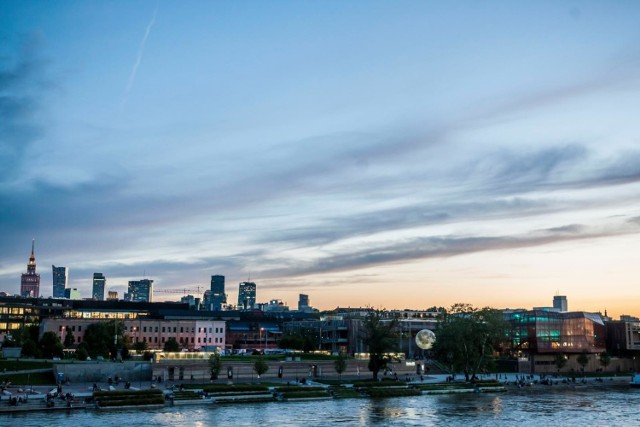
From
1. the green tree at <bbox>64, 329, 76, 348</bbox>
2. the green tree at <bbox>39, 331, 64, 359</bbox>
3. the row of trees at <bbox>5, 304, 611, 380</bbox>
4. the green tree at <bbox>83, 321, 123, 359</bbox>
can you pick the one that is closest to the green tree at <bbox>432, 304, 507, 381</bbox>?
the row of trees at <bbox>5, 304, 611, 380</bbox>

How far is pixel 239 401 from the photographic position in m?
108

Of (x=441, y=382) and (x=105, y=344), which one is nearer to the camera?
(x=441, y=382)

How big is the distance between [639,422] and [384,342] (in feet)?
177

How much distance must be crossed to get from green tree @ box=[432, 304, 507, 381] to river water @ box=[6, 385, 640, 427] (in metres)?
23.1

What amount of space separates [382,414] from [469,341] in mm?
57034

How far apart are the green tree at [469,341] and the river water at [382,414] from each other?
23.1 metres

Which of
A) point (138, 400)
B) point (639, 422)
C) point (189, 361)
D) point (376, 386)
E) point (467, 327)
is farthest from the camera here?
point (467, 327)

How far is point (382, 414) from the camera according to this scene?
313 ft

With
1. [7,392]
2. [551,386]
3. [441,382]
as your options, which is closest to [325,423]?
[7,392]

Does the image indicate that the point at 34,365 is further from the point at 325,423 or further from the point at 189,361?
the point at 325,423

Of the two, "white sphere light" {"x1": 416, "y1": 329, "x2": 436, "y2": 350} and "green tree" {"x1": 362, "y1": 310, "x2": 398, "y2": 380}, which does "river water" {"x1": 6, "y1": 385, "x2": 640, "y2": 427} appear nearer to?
"green tree" {"x1": 362, "y1": 310, "x2": 398, "y2": 380}

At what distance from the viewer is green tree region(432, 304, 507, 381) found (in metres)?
147

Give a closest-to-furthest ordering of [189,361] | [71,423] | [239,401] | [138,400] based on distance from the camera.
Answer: [71,423], [138,400], [239,401], [189,361]

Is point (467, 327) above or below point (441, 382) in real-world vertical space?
above
